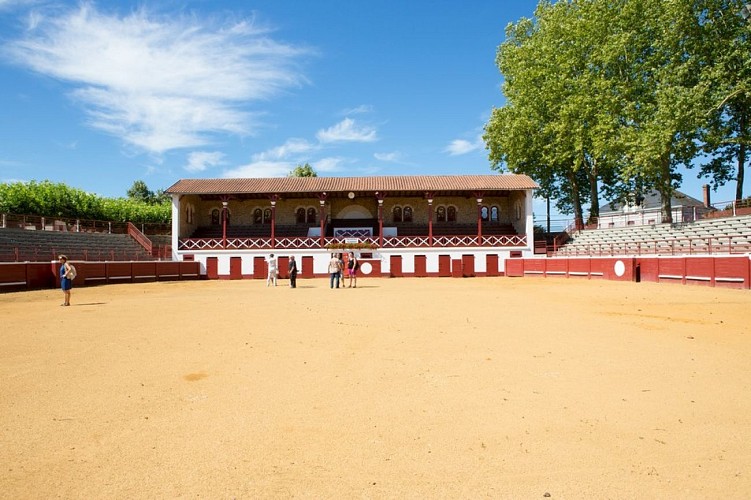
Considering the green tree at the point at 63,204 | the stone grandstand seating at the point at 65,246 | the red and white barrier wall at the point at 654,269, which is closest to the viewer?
the red and white barrier wall at the point at 654,269

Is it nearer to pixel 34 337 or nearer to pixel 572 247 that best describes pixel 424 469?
pixel 34 337

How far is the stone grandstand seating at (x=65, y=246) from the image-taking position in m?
26.1

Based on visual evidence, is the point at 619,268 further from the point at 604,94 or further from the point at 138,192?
the point at 138,192

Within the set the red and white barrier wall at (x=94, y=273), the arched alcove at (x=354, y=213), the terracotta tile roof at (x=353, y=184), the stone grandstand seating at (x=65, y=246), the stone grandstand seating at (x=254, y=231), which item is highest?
the terracotta tile roof at (x=353, y=184)

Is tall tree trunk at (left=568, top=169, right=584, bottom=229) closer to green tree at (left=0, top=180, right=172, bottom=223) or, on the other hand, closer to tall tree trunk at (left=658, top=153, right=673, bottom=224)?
tall tree trunk at (left=658, top=153, right=673, bottom=224)

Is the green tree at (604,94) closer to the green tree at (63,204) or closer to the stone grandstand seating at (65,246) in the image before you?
the stone grandstand seating at (65,246)

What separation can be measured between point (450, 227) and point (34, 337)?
1263 inches

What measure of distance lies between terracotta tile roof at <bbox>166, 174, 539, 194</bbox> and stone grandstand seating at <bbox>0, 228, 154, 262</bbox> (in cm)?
521

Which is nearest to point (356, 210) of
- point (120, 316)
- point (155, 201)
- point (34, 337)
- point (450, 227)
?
point (450, 227)

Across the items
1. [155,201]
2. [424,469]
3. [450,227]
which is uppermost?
[155,201]

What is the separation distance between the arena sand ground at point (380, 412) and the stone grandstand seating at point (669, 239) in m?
16.2

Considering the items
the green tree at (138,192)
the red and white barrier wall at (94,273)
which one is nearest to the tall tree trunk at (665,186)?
the red and white barrier wall at (94,273)

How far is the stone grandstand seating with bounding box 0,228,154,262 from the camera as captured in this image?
26.1 metres

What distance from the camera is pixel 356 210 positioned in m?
39.0
